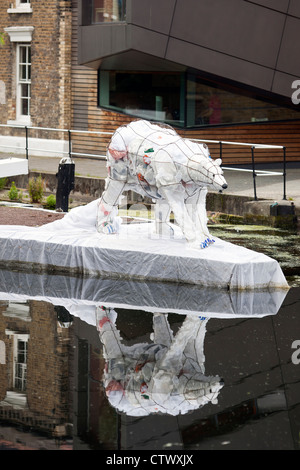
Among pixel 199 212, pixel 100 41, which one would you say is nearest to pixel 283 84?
pixel 100 41

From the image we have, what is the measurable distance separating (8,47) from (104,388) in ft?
64.6

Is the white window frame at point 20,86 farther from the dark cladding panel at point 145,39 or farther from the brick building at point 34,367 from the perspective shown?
the brick building at point 34,367

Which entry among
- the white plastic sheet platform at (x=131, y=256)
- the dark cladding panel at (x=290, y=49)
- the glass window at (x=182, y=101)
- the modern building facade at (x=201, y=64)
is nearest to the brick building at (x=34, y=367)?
the white plastic sheet platform at (x=131, y=256)

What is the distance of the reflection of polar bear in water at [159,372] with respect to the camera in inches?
291

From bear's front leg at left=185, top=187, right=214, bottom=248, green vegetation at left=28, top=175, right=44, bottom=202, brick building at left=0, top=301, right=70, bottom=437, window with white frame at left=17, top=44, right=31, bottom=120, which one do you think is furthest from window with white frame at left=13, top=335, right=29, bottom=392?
window with white frame at left=17, top=44, right=31, bottom=120

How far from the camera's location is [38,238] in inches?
488

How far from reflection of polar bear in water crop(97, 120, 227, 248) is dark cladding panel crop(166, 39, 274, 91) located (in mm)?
8927

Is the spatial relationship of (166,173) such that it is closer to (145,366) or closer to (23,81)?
(145,366)

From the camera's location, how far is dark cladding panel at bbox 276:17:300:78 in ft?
67.0

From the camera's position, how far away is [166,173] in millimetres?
11453

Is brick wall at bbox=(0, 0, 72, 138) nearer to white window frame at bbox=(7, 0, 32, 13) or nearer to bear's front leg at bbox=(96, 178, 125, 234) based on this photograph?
white window frame at bbox=(7, 0, 32, 13)

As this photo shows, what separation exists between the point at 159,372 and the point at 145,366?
0.23m
